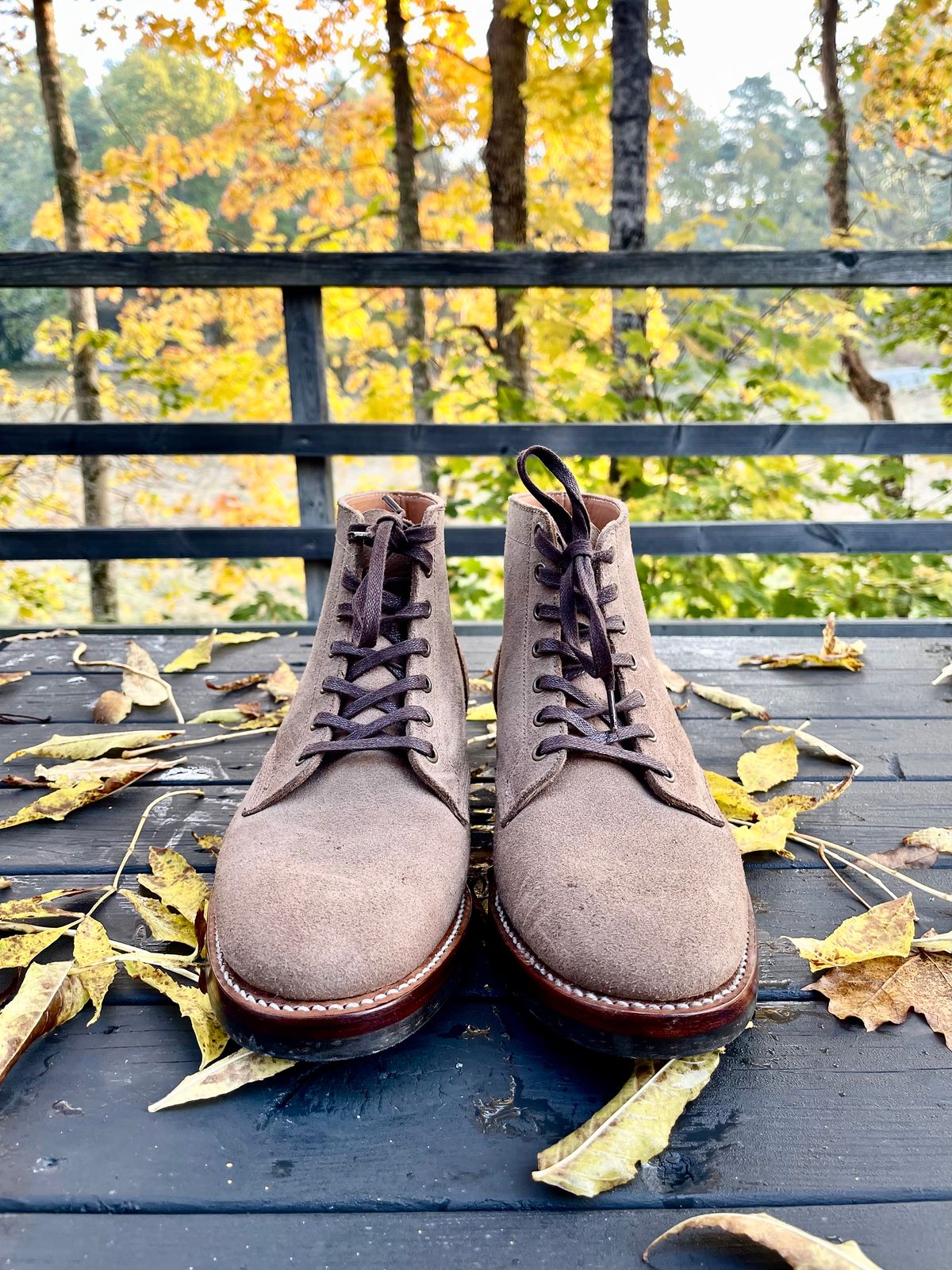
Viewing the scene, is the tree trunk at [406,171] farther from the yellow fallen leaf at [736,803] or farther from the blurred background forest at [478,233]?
the yellow fallen leaf at [736,803]

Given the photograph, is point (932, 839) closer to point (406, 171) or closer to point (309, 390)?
point (309, 390)

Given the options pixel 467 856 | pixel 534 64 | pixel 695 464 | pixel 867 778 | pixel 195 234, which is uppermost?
pixel 534 64

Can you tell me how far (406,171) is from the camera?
467 cm

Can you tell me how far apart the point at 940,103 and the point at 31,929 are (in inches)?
264

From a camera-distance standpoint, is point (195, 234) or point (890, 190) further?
point (890, 190)

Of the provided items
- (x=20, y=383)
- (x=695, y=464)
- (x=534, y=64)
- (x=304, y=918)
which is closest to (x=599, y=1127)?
(x=304, y=918)

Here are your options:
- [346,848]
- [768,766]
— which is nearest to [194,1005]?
[346,848]

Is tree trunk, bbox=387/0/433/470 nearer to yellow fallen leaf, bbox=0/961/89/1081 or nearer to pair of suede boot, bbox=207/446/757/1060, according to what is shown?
pair of suede boot, bbox=207/446/757/1060

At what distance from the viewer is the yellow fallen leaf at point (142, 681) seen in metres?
1.59

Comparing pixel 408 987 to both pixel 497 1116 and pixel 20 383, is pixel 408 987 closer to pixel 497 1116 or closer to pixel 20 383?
pixel 497 1116

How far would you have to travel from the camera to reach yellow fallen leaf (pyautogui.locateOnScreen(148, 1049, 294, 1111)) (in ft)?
2.22

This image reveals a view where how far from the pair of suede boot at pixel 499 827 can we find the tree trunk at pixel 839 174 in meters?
4.36

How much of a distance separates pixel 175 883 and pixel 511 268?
1674 mm

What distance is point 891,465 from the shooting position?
3.19m
